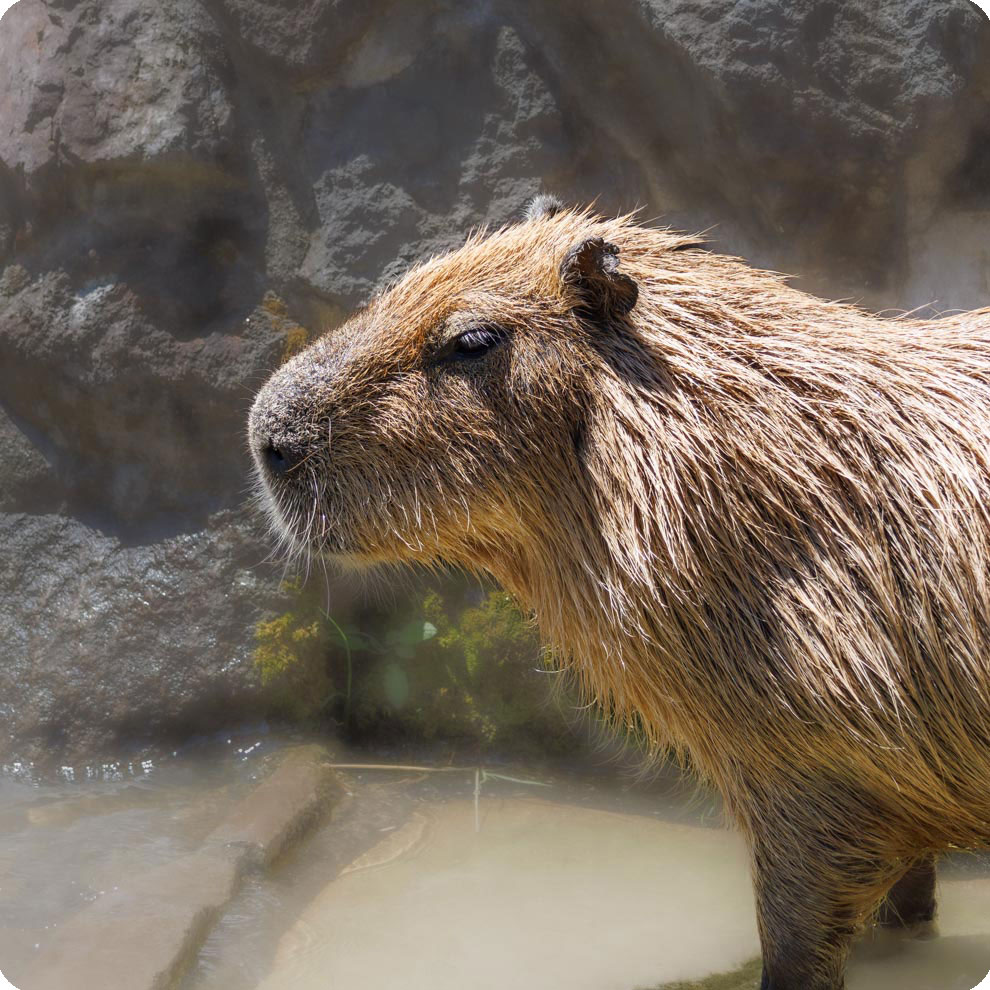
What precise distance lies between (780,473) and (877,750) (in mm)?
571

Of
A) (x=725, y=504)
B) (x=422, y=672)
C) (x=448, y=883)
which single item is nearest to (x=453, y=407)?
(x=725, y=504)

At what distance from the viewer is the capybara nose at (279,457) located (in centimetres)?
244

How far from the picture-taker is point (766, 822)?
2.32 meters

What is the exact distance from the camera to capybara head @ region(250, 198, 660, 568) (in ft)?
7.69

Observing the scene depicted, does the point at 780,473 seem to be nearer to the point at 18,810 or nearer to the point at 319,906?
the point at 319,906

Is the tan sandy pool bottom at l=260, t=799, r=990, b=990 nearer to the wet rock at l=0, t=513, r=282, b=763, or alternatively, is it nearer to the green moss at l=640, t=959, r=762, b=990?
the green moss at l=640, t=959, r=762, b=990

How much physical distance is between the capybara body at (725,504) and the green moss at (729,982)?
0.55 meters

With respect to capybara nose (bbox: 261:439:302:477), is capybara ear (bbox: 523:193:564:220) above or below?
above

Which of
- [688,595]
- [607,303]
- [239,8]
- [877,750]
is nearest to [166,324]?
[239,8]

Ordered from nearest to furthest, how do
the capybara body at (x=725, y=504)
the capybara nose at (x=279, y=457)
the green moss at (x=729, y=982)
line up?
the capybara body at (x=725, y=504) → the capybara nose at (x=279, y=457) → the green moss at (x=729, y=982)

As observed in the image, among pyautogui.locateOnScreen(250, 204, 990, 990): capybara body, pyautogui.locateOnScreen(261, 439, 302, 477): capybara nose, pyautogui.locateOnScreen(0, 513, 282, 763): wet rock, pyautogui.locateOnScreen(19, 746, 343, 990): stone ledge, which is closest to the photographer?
pyautogui.locateOnScreen(250, 204, 990, 990): capybara body

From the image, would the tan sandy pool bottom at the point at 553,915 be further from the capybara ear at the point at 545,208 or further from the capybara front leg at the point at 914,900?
the capybara ear at the point at 545,208

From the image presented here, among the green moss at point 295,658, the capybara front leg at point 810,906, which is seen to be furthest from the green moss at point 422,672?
the capybara front leg at point 810,906

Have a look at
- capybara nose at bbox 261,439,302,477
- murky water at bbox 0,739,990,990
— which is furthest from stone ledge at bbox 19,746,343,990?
capybara nose at bbox 261,439,302,477
